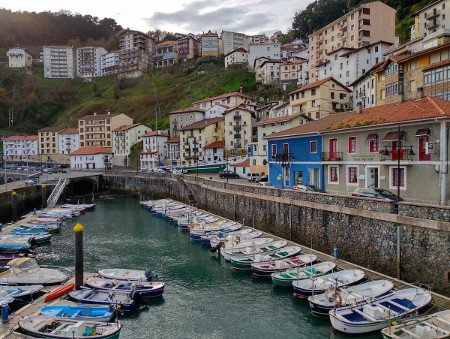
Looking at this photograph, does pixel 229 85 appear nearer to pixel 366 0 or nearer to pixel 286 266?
pixel 366 0

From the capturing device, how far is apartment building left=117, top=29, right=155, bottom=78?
7008 inches

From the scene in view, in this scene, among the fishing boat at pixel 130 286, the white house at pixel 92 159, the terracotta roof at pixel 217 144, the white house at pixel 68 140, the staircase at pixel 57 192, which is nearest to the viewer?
the fishing boat at pixel 130 286

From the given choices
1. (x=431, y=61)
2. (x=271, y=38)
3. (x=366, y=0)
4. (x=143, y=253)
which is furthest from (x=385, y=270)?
(x=271, y=38)

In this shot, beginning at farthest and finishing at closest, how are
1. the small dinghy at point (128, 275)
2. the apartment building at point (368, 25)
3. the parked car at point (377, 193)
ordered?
the apartment building at point (368, 25) < the parked car at point (377, 193) < the small dinghy at point (128, 275)

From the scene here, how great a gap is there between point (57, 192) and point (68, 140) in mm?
64826

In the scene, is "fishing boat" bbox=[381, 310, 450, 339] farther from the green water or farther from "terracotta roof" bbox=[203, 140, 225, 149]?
"terracotta roof" bbox=[203, 140, 225, 149]

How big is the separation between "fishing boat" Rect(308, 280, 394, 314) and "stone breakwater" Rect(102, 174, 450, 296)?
2.19 meters

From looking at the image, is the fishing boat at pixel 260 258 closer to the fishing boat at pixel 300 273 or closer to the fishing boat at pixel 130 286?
the fishing boat at pixel 300 273

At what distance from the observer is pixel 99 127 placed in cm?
12675

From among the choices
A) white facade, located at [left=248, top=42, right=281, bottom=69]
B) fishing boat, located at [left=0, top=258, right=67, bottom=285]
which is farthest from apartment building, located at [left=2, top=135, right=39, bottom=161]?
fishing boat, located at [left=0, top=258, right=67, bottom=285]

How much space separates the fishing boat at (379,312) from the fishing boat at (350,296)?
1.65 ft

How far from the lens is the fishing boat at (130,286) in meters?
24.8

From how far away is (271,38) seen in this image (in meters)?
180

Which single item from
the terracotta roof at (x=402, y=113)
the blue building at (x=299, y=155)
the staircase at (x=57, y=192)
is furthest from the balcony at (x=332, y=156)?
the staircase at (x=57, y=192)
